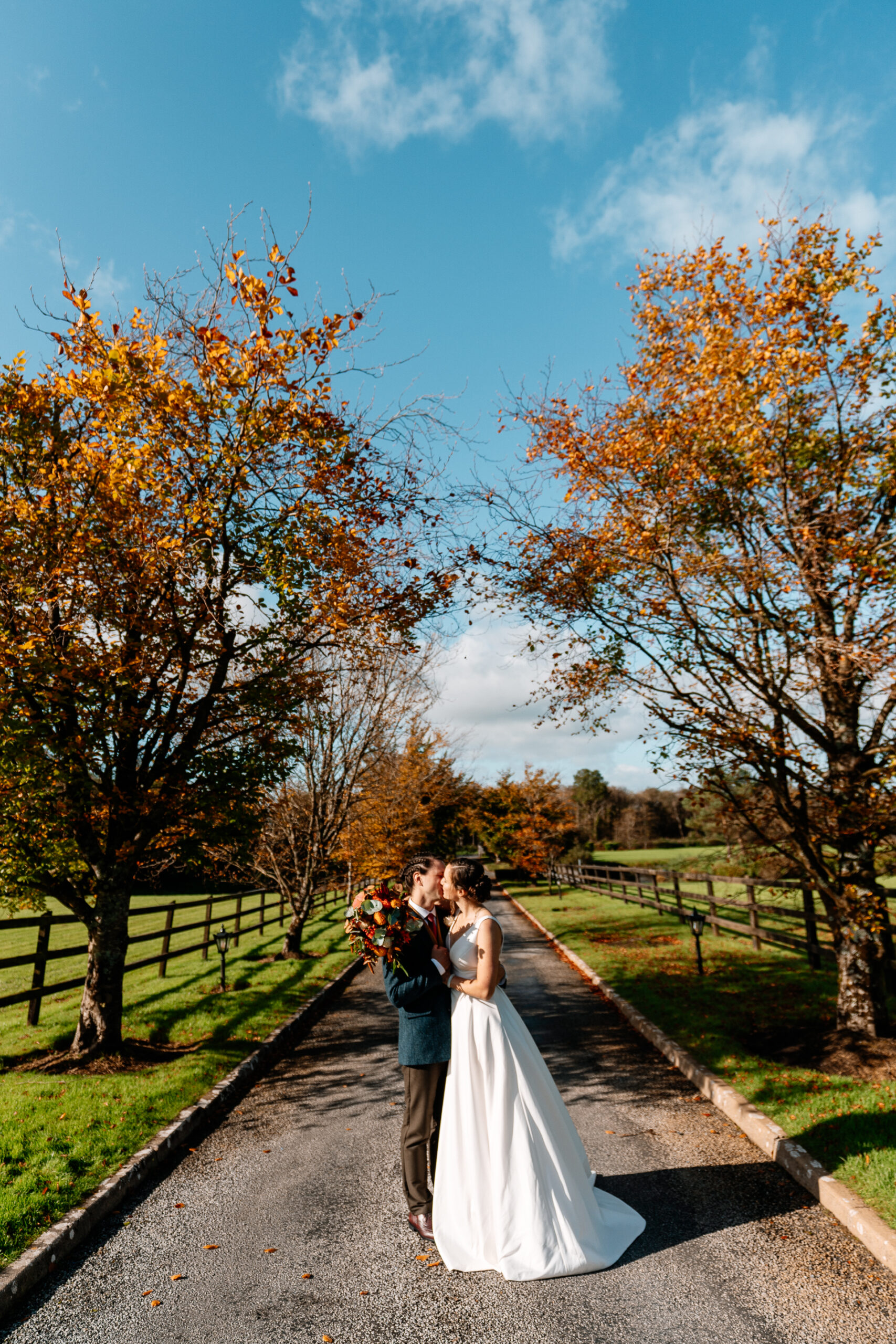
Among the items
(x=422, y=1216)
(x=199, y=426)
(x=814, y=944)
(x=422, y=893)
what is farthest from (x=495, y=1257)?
(x=814, y=944)

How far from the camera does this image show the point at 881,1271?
144 inches

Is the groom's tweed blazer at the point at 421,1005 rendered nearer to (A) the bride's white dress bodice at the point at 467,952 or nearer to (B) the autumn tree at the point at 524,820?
(A) the bride's white dress bodice at the point at 467,952

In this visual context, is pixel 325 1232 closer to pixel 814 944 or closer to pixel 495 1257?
pixel 495 1257

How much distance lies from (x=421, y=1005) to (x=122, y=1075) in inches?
172

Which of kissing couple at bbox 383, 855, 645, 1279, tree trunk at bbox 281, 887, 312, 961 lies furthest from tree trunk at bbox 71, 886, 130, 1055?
tree trunk at bbox 281, 887, 312, 961

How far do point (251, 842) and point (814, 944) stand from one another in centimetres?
856

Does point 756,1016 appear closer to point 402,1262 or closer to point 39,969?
point 402,1262

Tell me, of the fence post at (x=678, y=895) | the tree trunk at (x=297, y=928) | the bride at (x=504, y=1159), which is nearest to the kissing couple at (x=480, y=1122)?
the bride at (x=504, y=1159)

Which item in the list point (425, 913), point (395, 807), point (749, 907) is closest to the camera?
point (425, 913)

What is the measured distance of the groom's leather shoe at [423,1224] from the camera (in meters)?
4.12

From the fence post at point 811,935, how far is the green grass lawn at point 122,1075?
7603 millimetres

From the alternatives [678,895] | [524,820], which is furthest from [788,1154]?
[524,820]

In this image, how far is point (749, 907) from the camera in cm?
1320

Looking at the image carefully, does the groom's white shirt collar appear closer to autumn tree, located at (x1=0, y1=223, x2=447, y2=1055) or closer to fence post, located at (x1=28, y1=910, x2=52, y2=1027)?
autumn tree, located at (x1=0, y1=223, x2=447, y2=1055)
